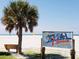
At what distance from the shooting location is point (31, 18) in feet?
87.5

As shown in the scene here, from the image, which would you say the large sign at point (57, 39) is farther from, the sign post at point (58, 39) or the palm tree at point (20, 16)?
the palm tree at point (20, 16)

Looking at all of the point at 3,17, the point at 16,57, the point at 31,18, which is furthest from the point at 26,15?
the point at 16,57

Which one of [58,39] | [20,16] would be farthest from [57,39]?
[20,16]

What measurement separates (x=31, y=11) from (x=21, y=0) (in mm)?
1379

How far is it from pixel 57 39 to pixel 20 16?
6.96 meters

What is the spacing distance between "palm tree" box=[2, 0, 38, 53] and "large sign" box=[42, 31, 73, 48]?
19.2ft

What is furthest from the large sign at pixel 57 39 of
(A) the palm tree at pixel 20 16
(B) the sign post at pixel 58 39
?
(A) the palm tree at pixel 20 16

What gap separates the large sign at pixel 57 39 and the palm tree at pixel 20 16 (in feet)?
19.2

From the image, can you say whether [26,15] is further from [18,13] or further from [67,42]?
[67,42]

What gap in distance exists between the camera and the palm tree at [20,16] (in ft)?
A: 87.1

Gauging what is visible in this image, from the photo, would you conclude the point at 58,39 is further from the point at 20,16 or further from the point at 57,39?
the point at 20,16

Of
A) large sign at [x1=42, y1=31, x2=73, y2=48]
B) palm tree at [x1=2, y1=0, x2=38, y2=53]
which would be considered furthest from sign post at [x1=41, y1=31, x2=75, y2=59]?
palm tree at [x1=2, y1=0, x2=38, y2=53]

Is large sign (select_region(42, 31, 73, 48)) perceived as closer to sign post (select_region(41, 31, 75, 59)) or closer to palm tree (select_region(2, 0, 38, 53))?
sign post (select_region(41, 31, 75, 59))

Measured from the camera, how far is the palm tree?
26562 millimetres
